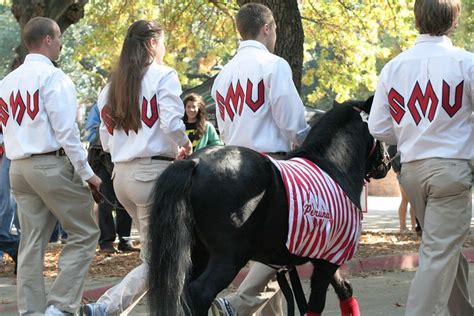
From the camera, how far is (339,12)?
2095cm

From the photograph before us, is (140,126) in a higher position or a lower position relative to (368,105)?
lower

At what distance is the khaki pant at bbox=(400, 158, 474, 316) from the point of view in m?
5.94

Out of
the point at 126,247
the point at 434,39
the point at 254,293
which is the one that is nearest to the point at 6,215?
the point at 126,247

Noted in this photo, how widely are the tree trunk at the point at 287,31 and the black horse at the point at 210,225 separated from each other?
225 inches

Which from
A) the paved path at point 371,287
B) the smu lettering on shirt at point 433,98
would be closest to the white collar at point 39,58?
the paved path at point 371,287

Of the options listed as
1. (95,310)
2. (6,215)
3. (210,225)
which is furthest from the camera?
(6,215)

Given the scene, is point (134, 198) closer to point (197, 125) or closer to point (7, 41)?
point (197, 125)

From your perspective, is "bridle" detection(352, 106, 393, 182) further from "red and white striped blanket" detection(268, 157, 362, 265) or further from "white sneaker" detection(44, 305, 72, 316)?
"white sneaker" detection(44, 305, 72, 316)

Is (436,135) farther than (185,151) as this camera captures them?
No

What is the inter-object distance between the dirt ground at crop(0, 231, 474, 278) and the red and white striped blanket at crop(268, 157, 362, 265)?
430 centimetres

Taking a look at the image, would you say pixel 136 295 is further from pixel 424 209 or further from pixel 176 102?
pixel 424 209

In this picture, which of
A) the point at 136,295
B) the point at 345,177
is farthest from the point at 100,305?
the point at 345,177

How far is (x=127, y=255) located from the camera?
1163 centimetres

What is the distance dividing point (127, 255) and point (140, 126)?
494 cm
